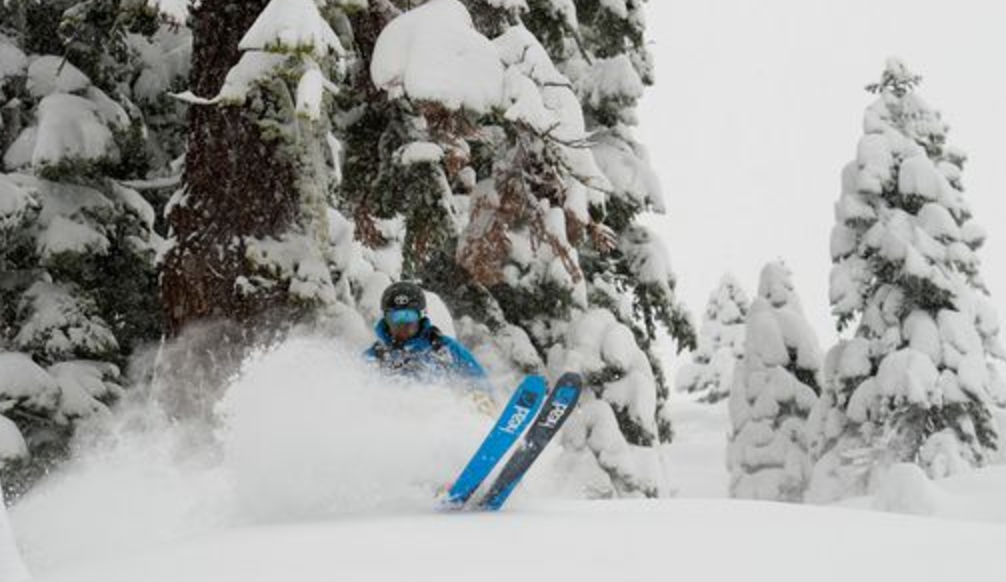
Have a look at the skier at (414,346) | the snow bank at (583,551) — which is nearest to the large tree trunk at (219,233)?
the skier at (414,346)

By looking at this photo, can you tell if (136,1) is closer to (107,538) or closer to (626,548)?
(107,538)

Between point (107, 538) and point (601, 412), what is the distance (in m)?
9.83

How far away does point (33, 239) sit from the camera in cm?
1113

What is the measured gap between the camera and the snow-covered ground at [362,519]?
4.45 meters

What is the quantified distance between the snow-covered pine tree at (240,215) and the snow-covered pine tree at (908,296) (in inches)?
714

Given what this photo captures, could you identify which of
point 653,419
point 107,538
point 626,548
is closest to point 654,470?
point 653,419

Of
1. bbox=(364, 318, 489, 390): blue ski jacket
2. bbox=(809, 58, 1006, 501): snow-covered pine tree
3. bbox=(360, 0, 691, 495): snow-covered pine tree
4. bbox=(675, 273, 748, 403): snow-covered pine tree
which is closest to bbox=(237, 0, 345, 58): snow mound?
bbox=(360, 0, 691, 495): snow-covered pine tree

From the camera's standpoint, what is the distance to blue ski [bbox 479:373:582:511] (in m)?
6.57

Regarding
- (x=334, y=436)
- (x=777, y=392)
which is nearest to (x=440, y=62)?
(x=334, y=436)

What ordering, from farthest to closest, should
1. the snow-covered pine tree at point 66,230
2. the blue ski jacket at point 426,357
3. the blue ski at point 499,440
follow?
1. the snow-covered pine tree at point 66,230
2. the blue ski jacket at point 426,357
3. the blue ski at point 499,440

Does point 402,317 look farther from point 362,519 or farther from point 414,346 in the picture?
point 362,519

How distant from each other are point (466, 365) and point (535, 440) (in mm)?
1505

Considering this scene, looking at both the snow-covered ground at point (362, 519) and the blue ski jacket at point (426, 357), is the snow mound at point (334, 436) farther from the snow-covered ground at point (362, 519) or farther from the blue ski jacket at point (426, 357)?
the blue ski jacket at point (426, 357)

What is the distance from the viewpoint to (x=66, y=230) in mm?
11016
